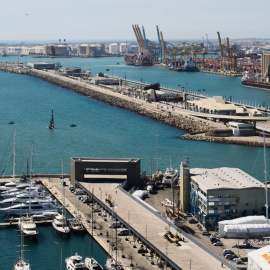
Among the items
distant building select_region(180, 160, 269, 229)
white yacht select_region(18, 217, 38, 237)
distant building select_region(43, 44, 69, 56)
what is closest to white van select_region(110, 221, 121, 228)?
white yacht select_region(18, 217, 38, 237)

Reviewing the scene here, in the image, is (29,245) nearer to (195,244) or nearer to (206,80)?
(195,244)

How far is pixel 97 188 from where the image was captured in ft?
42.4

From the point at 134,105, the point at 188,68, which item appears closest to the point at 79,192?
the point at 134,105

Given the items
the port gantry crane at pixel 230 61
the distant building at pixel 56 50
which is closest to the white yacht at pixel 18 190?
the port gantry crane at pixel 230 61

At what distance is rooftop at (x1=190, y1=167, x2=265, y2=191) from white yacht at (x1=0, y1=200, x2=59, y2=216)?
7.33ft

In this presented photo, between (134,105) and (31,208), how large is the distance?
50.7 feet

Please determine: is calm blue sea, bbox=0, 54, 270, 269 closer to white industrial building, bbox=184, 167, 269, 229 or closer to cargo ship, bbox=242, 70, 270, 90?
white industrial building, bbox=184, 167, 269, 229

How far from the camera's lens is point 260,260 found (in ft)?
27.7

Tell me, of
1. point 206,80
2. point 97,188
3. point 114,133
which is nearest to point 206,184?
point 97,188

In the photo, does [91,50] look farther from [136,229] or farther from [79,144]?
[136,229]

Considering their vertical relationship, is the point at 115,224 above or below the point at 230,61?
above

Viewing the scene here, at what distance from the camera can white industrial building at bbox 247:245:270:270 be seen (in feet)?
27.4

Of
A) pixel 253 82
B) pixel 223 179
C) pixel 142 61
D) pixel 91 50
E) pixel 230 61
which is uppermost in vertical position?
pixel 223 179

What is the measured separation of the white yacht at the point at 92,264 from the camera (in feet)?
30.4
